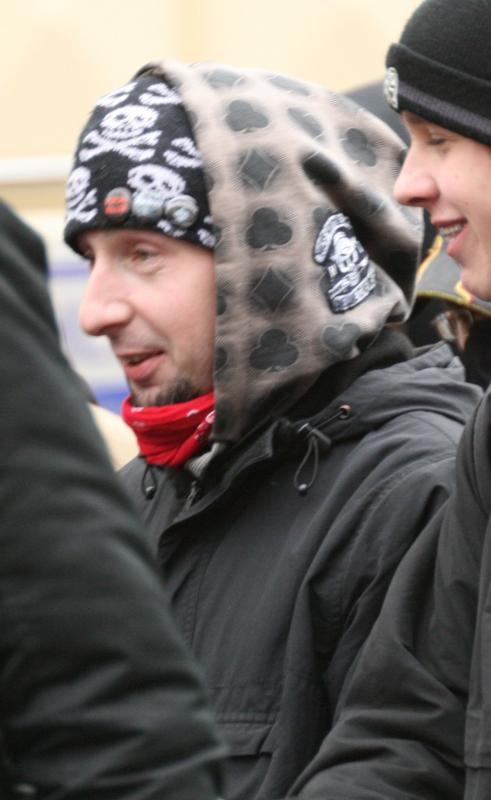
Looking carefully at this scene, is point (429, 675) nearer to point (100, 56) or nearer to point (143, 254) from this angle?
point (143, 254)

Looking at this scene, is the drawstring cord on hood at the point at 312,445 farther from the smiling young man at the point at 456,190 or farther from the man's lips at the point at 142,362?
the smiling young man at the point at 456,190

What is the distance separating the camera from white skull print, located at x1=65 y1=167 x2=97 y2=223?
9.61 feet

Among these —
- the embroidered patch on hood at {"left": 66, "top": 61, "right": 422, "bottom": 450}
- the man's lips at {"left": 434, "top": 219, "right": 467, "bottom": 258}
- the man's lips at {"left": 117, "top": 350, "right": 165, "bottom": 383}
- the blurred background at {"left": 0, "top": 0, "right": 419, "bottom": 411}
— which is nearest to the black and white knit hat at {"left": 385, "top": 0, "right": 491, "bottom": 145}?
the man's lips at {"left": 434, "top": 219, "right": 467, "bottom": 258}

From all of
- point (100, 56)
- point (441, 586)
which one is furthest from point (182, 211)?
point (100, 56)

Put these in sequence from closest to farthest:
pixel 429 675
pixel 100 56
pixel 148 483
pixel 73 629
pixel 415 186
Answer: pixel 73 629 → pixel 429 675 → pixel 415 186 → pixel 148 483 → pixel 100 56

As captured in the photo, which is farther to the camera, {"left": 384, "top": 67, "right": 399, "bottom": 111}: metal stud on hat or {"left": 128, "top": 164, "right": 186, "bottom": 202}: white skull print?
{"left": 128, "top": 164, "right": 186, "bottom": 202}: white skull print

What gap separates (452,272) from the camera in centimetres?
358

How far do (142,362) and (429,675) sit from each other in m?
0.83

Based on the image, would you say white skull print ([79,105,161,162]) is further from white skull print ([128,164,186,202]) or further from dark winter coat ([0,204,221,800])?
dark winter coat ([0,204,221,800])

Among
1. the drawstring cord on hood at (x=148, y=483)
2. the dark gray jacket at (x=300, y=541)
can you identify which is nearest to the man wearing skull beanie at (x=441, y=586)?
the dark gray jacket at (x=300, y=541)

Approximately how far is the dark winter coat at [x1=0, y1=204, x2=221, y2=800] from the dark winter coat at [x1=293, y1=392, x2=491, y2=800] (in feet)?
2.88

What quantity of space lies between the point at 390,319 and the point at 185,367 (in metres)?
0.37

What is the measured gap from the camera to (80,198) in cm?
296

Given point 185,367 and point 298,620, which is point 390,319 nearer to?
point 185,367
